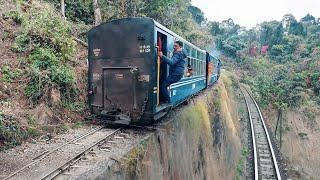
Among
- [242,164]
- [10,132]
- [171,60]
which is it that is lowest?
[242,164]

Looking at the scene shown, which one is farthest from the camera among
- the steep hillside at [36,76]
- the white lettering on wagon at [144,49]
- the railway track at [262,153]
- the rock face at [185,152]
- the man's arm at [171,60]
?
the railway track at [262,153]

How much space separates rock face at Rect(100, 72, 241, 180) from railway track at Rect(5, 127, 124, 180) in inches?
34.2

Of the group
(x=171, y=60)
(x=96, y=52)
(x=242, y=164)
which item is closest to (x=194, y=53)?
(x=171, y=60)

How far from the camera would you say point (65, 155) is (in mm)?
7176

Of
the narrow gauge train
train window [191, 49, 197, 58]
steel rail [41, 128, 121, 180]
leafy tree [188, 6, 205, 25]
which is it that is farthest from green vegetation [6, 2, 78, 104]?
leafy tree [188, 6, 205, 25]

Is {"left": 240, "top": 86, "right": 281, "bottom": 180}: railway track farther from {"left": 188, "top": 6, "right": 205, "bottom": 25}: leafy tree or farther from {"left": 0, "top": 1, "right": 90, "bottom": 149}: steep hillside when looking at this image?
{"left": 188, "top": 6, "right": 205, "bottom": 25}: leafy tree

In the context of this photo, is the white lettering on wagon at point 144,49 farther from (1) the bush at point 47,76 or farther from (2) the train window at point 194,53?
(2) the train window at point 194,53

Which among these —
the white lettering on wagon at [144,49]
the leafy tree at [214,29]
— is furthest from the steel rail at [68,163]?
the leafy tree at [214,29]

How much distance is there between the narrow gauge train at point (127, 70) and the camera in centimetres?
909

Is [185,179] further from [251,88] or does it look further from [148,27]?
[251,88]

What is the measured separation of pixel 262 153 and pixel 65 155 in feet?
54.1

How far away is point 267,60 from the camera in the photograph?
2699 inches

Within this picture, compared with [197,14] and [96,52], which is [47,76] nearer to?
[96,52]

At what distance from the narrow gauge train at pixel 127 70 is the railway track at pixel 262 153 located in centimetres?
987
